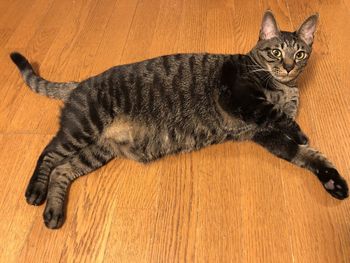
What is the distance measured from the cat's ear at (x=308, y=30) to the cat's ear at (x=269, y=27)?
0.10 metres

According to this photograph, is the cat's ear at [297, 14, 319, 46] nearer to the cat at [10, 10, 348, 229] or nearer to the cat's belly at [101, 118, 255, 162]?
the cat at [10, 10, 348, 229]

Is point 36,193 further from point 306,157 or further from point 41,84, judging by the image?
point 306,157

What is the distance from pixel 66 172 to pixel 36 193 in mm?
134

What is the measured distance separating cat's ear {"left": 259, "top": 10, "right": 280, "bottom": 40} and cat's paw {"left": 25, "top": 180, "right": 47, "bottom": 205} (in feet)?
3.55

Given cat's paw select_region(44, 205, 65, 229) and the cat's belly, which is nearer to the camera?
cat's paw select_region(44, 205, 65, 229)

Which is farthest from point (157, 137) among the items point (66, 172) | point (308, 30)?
point (308, 30)

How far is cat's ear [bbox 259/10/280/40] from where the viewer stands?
1489mm

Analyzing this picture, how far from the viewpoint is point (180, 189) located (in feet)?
4.65

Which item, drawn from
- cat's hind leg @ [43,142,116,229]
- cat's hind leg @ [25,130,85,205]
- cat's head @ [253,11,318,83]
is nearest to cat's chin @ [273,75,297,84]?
cat's head @ [253,11,318,83]

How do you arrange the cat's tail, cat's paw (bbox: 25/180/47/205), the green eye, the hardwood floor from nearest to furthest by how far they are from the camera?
the hardwood floor, cat's paw (bbox: 25/180/47/205), the green eye, the cat's tail

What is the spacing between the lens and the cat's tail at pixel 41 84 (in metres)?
1.69

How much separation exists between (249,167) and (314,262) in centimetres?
42

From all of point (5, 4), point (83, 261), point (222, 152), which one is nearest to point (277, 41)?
point (222, 152)

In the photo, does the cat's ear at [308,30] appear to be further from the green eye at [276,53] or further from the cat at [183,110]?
the green eye at [276,53]
